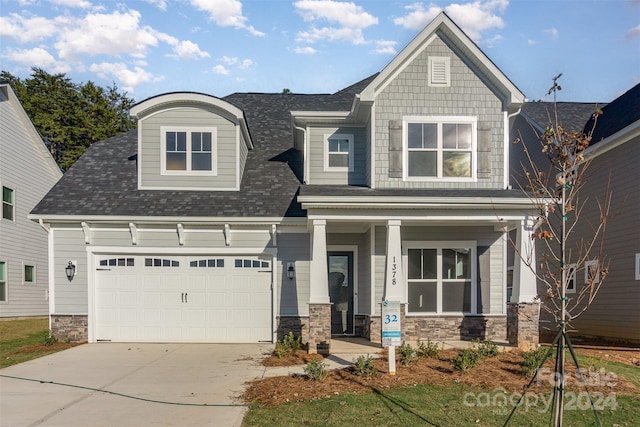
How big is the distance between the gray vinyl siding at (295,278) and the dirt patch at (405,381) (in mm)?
4172

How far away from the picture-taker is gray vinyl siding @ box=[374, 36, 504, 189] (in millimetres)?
12211

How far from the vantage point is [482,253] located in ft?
41.9

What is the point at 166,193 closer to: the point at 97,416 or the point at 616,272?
the point at 97,416

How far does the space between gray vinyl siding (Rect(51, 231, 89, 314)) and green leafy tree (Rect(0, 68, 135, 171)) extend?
2039cm

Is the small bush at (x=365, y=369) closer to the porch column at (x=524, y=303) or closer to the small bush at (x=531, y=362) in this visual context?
the small bush at (x=531, y=362)

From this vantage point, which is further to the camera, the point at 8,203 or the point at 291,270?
the point at 8,203

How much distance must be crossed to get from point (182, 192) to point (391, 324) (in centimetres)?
731

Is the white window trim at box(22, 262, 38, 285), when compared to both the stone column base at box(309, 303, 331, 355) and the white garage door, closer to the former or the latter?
the white garage door

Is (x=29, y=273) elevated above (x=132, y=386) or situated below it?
above

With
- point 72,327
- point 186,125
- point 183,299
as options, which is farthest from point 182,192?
point 72,327

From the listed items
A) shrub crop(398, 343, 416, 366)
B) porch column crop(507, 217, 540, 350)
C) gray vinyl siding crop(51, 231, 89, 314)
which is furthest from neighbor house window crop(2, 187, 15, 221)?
porch column crop(507, 217, 540, 350)

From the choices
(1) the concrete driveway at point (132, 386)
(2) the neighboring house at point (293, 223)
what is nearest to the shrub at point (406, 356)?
(2) the neighboring house at point (293, 223)

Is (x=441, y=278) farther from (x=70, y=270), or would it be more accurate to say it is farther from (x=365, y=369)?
(x=70, y=270)

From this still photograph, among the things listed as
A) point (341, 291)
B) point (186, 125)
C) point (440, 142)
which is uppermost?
point (186, 125)
